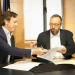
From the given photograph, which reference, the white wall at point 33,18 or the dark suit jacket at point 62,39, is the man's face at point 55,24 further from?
the white wall at point 33,18

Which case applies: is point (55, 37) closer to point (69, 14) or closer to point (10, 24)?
point (10, 24)

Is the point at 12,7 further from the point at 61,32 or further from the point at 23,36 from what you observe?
the point at 61,32

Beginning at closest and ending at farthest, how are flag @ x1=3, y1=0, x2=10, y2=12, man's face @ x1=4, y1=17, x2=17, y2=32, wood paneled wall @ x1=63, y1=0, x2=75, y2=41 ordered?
man's face @ x1=4, y1=17, x2=17, y2=32 → flag @ x1=3, y1=0, x2=10, y2=12 → wood paneled wall @ x1=63, y1=0, x2=75, y2=41

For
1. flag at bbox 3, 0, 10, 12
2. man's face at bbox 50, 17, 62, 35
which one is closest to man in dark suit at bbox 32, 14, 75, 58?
man's face at bbox 50, 17, 62, 35

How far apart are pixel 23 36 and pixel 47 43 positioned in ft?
6.05

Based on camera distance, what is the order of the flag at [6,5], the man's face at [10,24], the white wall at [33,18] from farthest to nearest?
1. the white wall at [33,18]
2. the flag at [6,5]
3. the man's face at [10,24]

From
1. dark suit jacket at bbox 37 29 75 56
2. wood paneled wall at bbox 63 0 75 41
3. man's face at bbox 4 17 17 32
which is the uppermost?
wood paneled wall at bbox 63 0 75 41

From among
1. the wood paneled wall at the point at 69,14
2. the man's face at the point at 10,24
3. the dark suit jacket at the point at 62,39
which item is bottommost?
the dark suit jacket at the point at 62,39

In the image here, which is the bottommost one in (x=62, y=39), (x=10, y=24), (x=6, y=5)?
(x=62, y=39)

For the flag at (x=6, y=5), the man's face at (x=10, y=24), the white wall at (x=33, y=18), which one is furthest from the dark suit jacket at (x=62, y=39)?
the white wall at (x=33, y=18)

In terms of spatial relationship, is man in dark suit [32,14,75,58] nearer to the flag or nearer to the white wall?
the flag

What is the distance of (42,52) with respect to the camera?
1564mm

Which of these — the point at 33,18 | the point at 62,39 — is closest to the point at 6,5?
the point at 33,18

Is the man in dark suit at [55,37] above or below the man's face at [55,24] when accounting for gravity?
below
